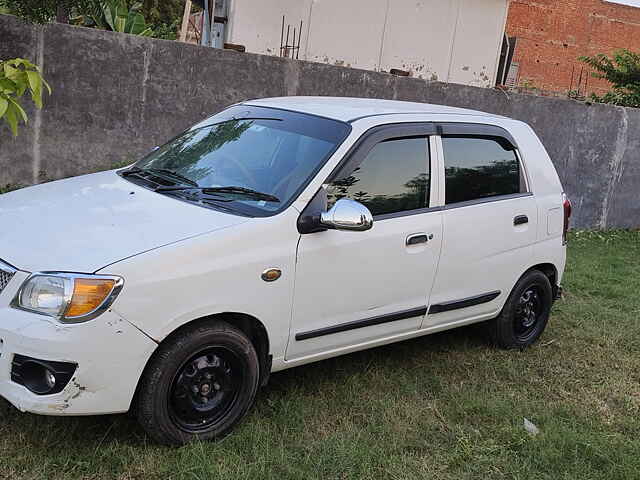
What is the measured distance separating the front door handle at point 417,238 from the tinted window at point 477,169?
37 cm

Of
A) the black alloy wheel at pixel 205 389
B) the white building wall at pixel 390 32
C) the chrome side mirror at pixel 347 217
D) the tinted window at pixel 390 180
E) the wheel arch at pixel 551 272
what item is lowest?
the black alloy wheel at pixel 205 389

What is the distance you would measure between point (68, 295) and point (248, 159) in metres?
1.53

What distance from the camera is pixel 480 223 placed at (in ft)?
16.3

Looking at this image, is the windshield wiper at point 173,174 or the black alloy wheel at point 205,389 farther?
the windshield wiper at point 173,174

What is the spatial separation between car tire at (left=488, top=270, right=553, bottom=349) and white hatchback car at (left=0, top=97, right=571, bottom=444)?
21mm

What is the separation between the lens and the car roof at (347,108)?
4.59 metres

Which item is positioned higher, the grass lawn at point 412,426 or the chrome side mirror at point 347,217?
the chrome side mirror at point 347,217

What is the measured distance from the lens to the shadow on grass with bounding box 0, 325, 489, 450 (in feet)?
12.2

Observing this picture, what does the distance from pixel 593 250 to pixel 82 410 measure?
8.37 meters

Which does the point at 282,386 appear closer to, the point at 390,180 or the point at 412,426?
the point at 412,426

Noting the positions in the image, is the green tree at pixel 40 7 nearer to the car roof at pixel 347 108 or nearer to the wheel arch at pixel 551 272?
the car roof at pixel 347 108

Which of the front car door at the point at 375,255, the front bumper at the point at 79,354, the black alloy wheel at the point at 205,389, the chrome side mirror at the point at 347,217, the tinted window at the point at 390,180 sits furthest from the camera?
the tinted window at the point at 390,180

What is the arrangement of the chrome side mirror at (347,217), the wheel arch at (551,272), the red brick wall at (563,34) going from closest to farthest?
the chrome side mirror at (347,217), the wheel arch at (551,272), the red brick wall at (563,34)

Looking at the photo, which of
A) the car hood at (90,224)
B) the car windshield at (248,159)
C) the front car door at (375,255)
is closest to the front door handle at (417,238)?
the front car door at (375,255)
